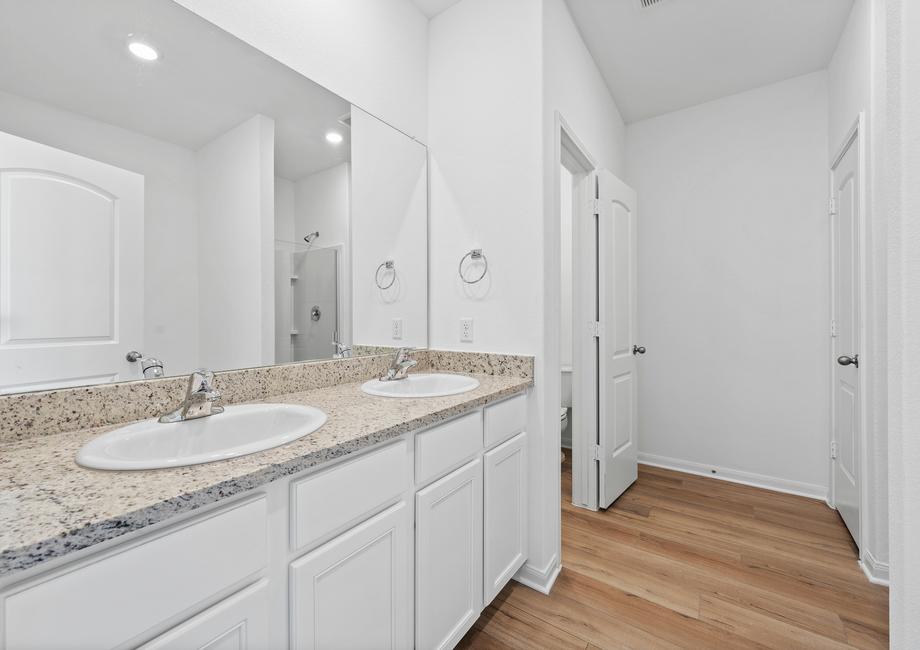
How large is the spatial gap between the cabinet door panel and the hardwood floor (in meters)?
0.18

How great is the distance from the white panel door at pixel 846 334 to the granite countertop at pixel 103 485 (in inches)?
91.9

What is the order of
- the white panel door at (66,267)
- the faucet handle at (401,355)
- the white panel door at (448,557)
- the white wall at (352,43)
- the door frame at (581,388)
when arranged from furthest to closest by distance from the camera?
1. the door frame at (581,388)
2. the faucet handle at (401,355)
3. the white wall at (352,43)
4. the white panel door at (448,557)
5. the white panel door at (66,267)

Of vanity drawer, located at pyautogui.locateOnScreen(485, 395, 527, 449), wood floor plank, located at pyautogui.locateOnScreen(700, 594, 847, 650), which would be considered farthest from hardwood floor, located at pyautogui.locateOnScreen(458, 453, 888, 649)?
vanity drawer, located at pyautogui.locateOnScreen(485, 395, 527, 449)

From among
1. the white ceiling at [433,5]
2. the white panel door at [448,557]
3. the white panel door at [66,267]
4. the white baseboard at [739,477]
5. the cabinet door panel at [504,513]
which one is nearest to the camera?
the white panel door at [66,267]

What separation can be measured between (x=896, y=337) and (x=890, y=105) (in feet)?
1.43

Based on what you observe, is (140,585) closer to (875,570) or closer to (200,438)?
(200,438)

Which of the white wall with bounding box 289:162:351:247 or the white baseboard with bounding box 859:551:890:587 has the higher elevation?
the white wall with bounding box 289:162:351:247

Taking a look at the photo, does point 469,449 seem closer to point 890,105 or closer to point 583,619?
point 583,619

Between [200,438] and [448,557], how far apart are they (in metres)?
0.80

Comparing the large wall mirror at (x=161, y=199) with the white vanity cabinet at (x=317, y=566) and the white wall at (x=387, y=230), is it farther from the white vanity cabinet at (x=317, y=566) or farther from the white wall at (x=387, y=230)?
the white vanity cabinet at (x=317, y=566)

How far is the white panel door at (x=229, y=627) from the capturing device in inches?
25.4

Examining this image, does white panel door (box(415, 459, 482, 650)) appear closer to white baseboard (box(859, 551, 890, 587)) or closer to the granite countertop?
the granite countertop

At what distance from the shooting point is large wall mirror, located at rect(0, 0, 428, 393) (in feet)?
3.04

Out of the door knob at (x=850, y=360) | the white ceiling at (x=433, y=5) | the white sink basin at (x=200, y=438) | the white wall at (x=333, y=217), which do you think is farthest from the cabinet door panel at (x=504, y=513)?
the white ceiling at (x=433, y=5)
